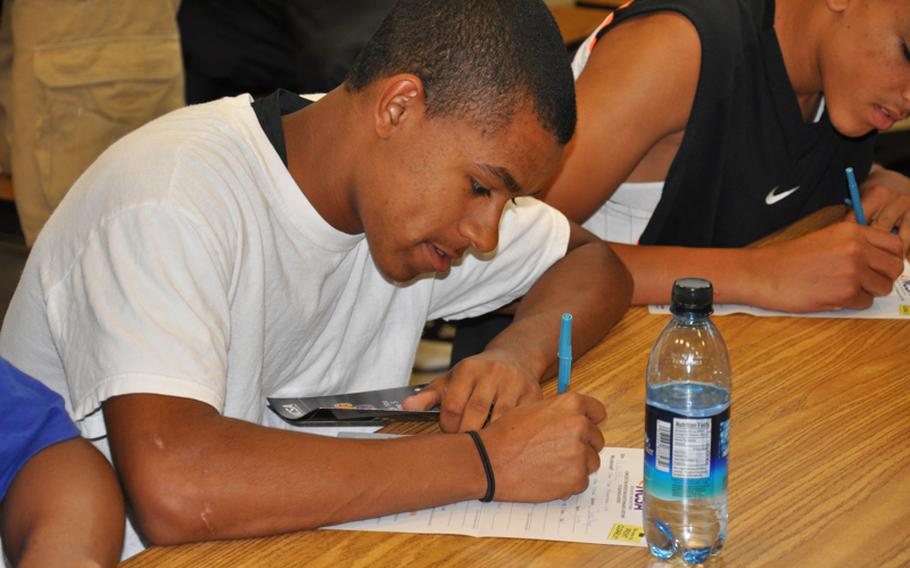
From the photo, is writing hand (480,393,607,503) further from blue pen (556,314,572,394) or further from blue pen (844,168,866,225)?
blue pen (844,168,866,225)

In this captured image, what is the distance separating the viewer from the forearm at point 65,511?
1081mm

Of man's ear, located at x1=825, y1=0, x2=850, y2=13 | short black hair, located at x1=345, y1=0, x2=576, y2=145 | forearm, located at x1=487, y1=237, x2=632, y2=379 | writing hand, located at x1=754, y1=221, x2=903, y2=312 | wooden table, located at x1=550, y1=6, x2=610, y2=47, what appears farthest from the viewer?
wooden table, located at x1=550, y1=6, x2=610, y2=47

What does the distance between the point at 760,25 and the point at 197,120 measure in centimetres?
100

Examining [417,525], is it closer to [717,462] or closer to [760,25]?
[717,462]

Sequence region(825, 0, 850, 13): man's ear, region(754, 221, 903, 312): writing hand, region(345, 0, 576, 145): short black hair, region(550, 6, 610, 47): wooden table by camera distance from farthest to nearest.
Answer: region(550, 6, 610, 47): wooden table, region(825, 0, 850, 13): man's ear, region(754, 221, 903, 312): writing hand, region(345, 0, 576, 145): short black hair

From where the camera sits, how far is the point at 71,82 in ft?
9.04

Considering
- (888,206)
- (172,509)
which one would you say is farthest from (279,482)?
(888,206)

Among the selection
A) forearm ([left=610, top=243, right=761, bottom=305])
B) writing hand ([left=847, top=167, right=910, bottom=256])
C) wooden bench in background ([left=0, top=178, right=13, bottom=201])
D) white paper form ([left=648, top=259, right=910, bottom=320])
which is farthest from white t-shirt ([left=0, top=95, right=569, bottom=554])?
wooden bench in background ([left=0, top=178, right=13, bottom=201])

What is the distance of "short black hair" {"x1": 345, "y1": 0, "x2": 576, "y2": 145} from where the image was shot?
1.30m

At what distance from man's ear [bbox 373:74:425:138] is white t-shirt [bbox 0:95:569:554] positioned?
14cm

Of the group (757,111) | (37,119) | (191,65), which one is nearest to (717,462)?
(757,111)

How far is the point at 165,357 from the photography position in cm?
112

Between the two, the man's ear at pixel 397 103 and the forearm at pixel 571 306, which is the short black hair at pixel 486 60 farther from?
the forearm at pixel 571 306

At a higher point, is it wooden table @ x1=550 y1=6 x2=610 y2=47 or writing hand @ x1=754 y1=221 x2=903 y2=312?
writing hand @ x1=754 y1=221 x2=903 y2=312
